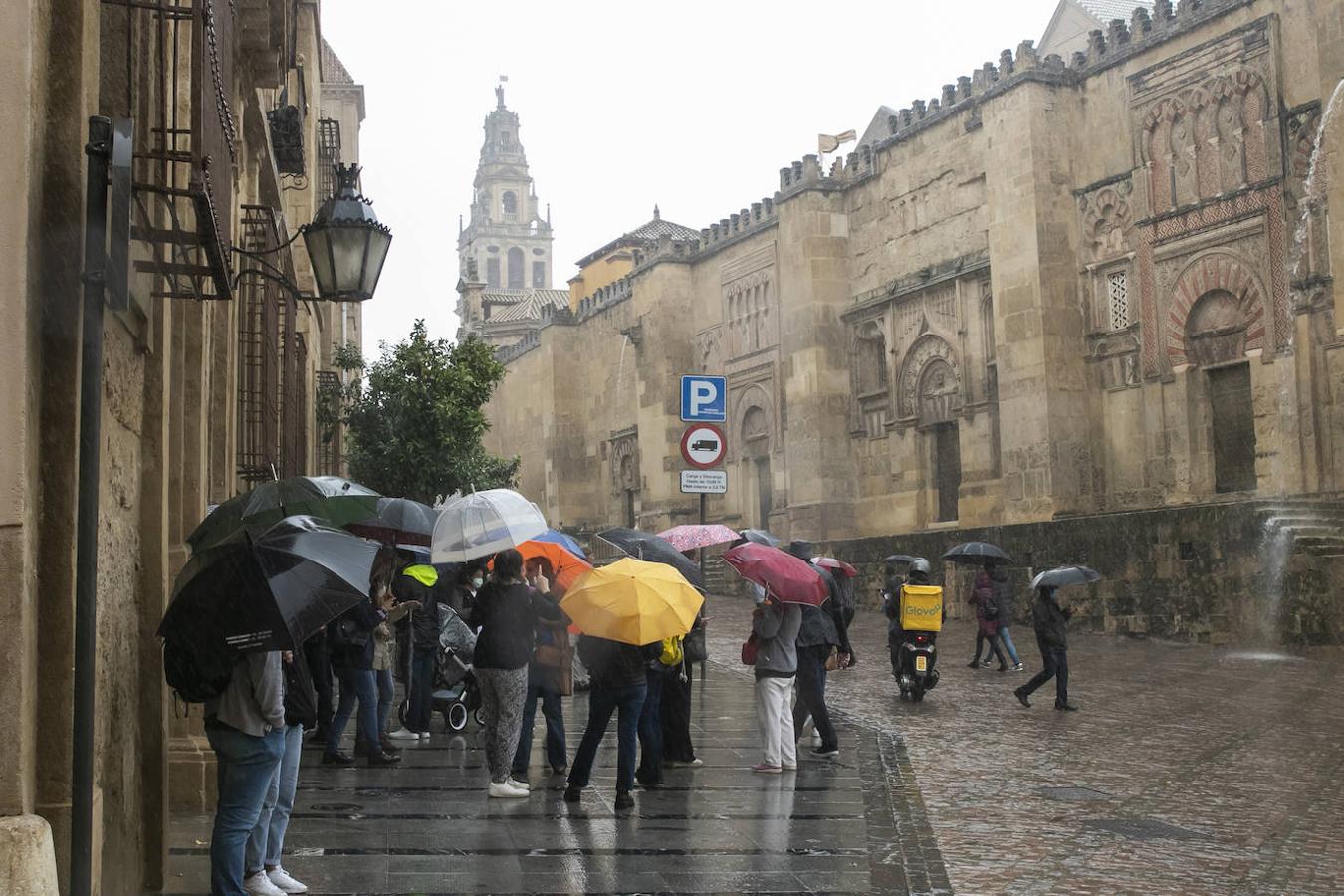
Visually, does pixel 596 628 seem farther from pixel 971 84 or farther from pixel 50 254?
pixel 971 84

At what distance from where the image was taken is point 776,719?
10.5m

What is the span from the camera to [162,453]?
6699mm

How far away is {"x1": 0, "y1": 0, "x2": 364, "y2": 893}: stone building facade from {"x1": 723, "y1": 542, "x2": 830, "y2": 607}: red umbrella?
151 inches

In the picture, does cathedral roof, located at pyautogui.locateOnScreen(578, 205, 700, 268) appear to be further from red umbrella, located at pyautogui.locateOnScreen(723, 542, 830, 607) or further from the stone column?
red umbrella, located at pyautogui.locateOnScreen(723, 542, 830, 607)

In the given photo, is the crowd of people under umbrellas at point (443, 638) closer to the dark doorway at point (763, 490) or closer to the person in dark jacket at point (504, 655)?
the person in dark jacket at point (504, 655)

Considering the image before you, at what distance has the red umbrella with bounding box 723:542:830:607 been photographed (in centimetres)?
1022

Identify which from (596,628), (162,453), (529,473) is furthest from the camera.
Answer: (529,473)

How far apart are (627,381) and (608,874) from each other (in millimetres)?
40893

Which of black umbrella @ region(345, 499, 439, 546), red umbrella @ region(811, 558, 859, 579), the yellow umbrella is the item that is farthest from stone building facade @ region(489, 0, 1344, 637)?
the yellow umbrella

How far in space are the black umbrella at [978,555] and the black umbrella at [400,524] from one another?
817cm

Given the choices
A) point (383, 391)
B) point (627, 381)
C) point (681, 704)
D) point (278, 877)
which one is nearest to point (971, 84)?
point (383, 391)

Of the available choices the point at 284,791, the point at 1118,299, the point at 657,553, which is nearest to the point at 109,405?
the point at 284,791

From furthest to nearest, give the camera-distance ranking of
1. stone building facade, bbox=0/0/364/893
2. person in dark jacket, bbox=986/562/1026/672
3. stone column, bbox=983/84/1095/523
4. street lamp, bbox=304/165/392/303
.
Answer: stone column, bbox=983/84/1095/523
person in dark jacket, bbox=986/562/1026/672
street lamp, bbox=304/165/392/303
stone building facade, bbox=0/0/364/893

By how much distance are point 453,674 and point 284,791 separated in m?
6.16
